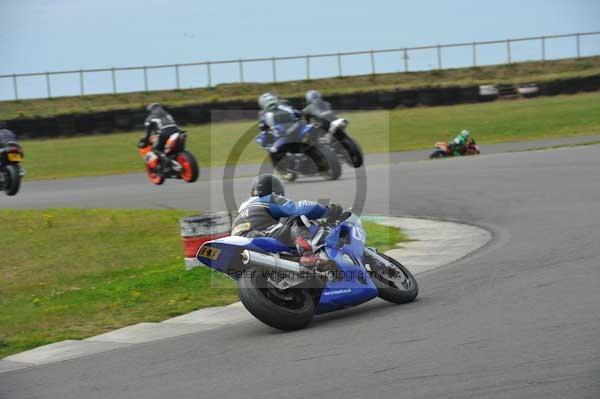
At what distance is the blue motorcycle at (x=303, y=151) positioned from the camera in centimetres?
1902

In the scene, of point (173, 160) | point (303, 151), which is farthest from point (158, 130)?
point (303, 151)

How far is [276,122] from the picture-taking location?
1942 cm

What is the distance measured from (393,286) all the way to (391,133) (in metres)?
A: 24.1

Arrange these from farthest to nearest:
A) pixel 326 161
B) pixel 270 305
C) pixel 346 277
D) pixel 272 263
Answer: pixel 326 161
pixel 346 277
pixel 272 263
pixel 270 305

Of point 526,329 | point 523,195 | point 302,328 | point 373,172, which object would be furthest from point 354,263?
point 373,172

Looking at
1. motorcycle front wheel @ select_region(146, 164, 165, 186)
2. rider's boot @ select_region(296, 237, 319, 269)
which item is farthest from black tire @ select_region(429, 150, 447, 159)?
rider's boot @ select_region(296, 237, 319, 269)

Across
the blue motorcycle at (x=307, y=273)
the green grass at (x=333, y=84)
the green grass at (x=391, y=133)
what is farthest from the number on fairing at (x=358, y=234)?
the green grass at (x=333, y=84)

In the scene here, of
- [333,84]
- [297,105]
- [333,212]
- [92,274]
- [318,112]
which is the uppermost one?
[333,84]

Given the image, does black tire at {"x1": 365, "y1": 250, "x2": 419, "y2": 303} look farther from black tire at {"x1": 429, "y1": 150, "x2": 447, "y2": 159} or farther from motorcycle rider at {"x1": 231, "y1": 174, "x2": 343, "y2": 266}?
black tire at {"x1": 429, "y1": 150, "x2": 447, "y2": 159}

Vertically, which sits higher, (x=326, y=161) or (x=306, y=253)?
(x=306, y=253)

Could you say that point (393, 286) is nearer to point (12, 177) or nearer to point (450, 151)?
point (12, 177)

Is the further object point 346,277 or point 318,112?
point 318,112

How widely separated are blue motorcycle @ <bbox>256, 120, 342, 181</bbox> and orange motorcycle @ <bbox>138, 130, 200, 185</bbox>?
175 centimetres

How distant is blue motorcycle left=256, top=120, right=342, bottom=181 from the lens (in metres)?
19.0
